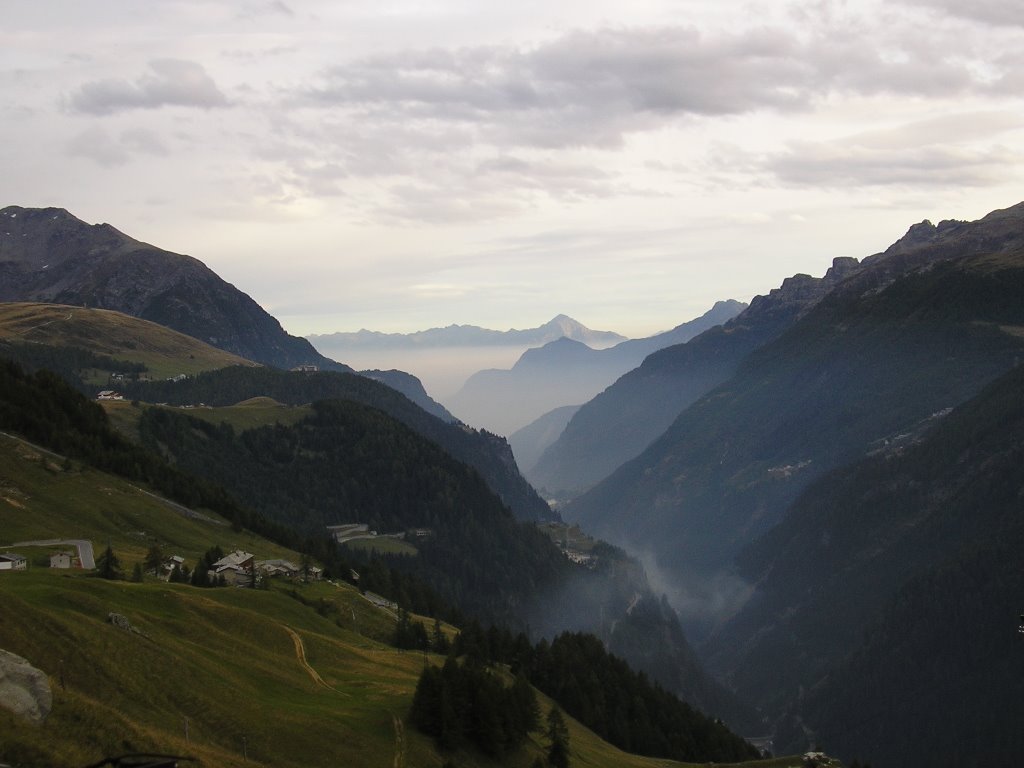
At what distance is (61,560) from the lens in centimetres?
10338

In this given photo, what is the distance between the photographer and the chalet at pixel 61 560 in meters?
102

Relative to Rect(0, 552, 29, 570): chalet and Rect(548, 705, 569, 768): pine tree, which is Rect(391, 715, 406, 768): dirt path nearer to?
Rect(548, 705, 569, 768): pine tree

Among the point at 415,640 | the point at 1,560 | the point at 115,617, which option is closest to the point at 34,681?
the point at 115,617

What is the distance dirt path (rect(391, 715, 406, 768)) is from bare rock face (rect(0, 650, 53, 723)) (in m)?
25.7

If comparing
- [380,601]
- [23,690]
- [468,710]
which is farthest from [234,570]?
[23,690]

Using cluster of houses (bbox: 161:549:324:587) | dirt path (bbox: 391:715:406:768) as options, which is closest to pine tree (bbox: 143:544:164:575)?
cluster of houses (bbox: 161:549:324:587)

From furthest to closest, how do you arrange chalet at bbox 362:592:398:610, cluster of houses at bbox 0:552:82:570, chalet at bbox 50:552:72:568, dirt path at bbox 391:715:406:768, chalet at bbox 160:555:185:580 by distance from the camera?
1. chalet at bbox 362:592:398:610
2. chalet at bbox 160:555:185:580
3. chalet at bbox 50:552:72:568
4. cluster of houses at bbox 0:552:82:570
5. dirt path at bbox 391:715:406:768

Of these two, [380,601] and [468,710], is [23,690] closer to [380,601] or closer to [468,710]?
[468,710]

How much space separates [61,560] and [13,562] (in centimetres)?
721

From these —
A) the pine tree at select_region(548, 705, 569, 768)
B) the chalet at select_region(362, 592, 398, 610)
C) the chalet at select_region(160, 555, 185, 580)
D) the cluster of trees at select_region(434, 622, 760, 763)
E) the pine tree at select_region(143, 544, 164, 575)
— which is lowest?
the cluster of trees at select_region(434, 622, 760, 763)

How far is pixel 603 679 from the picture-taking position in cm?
13475

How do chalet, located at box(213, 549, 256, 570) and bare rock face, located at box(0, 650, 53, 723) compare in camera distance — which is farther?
chalet, located at box(213, 549, 256, 570)

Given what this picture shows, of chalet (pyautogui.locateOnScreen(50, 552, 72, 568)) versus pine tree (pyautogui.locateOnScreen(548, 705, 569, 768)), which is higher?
chalet (pyautogui.locateOnScreen(50, 552, 72, 568))

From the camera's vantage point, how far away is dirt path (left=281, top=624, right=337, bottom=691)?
77062mm
